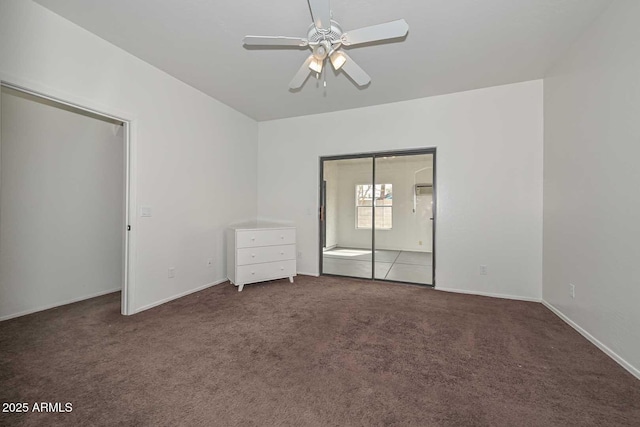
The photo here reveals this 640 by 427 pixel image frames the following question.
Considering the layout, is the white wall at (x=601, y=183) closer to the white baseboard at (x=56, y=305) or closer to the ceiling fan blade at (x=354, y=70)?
the ceiling fan blade at (x=354, y=70)

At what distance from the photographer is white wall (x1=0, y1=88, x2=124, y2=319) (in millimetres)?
2643

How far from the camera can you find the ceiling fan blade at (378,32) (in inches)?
66.9

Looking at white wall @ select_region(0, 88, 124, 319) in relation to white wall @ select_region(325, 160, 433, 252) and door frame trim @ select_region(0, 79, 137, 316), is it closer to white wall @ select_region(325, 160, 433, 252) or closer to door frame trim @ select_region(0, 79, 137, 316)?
door frame trim @ select_region(0, 79, 137, 316)

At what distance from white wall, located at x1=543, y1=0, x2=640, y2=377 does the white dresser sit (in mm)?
3302

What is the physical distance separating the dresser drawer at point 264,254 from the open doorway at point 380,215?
2.29ft

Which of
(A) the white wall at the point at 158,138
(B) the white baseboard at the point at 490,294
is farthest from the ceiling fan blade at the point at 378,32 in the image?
(B) the white baseboard at the point at 490,294

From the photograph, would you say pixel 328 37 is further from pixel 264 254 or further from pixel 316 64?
pixel 264 254

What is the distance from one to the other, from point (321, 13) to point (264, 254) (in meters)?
2.98

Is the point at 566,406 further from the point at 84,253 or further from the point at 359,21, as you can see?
the point at 84,253

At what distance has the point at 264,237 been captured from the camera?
148 inches

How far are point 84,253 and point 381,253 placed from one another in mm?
4277

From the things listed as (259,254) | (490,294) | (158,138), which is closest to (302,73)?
(158,138)

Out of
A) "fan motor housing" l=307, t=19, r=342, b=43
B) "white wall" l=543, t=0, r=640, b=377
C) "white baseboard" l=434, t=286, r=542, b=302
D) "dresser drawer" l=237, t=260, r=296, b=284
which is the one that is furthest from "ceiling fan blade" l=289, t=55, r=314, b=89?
"white baseboard" l=434, t=286, r=542, b=302

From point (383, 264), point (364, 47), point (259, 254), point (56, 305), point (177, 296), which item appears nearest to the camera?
point (364, 47)
